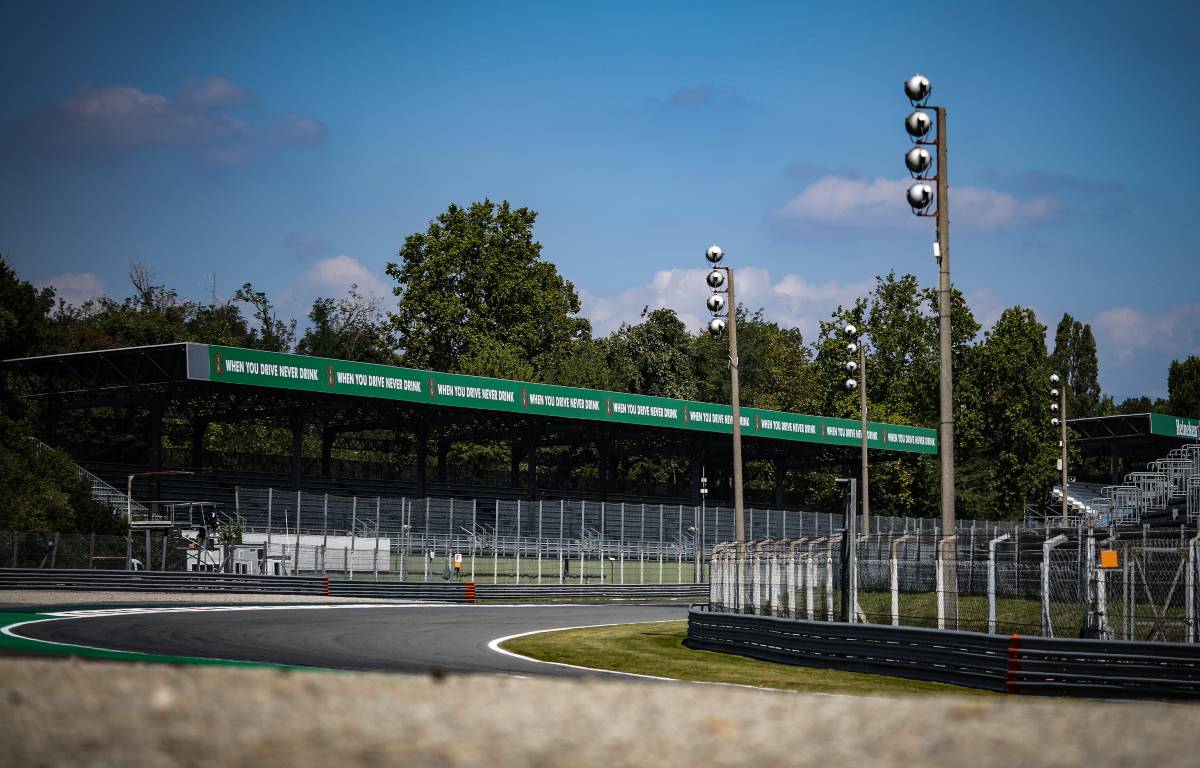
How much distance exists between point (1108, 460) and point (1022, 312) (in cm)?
4010

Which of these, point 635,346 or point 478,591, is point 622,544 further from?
point 635,346

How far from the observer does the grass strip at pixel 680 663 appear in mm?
18125

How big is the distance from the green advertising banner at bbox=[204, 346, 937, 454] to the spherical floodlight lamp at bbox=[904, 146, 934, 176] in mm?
31386

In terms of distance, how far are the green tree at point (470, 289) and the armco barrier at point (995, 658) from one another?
242 feet

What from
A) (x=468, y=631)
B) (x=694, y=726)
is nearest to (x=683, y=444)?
(x=468, y=631)

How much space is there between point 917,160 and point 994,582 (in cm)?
644

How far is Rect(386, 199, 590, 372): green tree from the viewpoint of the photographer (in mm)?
96062

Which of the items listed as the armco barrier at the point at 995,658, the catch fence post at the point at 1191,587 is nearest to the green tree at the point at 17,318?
the armco barrier at the point at 995,658

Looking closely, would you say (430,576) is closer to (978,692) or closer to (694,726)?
(978,692)

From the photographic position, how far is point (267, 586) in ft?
143

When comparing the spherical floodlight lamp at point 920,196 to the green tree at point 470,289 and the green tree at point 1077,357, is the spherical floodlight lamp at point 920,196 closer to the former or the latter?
the green tree at point 470,289

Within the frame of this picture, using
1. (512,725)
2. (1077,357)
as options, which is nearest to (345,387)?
(512,725)

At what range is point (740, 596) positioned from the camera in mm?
24406

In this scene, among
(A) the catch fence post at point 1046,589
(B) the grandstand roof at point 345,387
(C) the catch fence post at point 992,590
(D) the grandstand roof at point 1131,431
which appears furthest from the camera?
(D) the grandstand roof at point 1131,431
